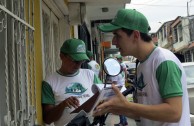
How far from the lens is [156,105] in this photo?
2.10 meters

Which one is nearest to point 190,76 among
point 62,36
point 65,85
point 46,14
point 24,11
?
point 62,36

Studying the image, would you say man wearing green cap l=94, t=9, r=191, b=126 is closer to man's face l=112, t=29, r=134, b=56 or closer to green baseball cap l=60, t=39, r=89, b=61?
man's face l=112, t=29, r=134, b=56

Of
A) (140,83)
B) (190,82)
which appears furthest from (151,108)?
(190,82)

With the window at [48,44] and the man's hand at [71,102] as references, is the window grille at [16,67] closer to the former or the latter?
the man's hand at [71,102]

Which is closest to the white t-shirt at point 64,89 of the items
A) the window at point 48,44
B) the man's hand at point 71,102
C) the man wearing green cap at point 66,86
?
the man wearing green cap at point 66,86

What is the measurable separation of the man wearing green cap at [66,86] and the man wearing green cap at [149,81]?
1.04 m

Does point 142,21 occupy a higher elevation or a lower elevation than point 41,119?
higher

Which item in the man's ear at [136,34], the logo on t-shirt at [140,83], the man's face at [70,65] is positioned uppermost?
the man's ear at [136,34]

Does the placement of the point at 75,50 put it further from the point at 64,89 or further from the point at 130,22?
the point at 130,22

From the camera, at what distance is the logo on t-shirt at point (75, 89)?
3412mm

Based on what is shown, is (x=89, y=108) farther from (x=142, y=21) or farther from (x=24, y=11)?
(x=24, y=11)

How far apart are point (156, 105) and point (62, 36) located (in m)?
3.85

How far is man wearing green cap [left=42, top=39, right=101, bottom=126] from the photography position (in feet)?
10.9

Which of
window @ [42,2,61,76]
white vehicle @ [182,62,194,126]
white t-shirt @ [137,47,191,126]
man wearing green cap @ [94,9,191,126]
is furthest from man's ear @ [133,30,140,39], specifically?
white vehicle @ [182,62,194,126]
